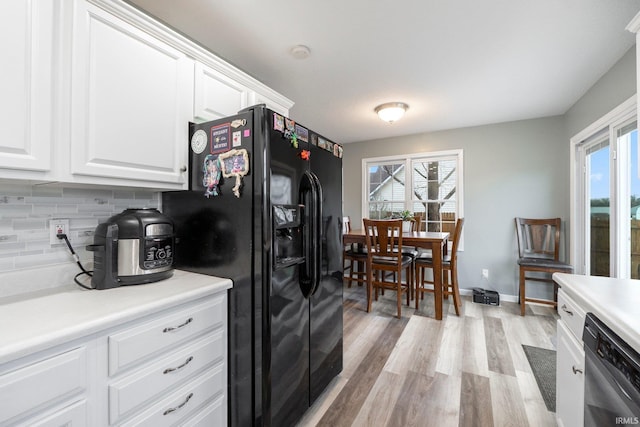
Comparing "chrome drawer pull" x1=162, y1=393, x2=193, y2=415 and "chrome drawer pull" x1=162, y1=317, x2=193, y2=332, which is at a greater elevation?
"chrome drawer pull" x1=162, y1=317, x2=193, y2=332

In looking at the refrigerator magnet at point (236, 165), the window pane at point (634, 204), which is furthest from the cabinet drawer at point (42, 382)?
the window pane at point (634, 204)

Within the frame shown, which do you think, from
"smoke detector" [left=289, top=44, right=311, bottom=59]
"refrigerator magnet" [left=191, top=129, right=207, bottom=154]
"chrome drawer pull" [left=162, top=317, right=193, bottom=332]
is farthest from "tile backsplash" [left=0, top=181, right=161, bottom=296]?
"smoke detector" [left=289, top=44, right=311, bottom=59]

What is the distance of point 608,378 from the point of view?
2.78 ft

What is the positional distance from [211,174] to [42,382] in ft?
3.17

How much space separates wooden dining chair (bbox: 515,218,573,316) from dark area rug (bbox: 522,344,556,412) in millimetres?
917

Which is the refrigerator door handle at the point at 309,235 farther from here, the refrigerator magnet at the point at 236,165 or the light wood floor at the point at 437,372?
the light wood floor at the point at 437,372

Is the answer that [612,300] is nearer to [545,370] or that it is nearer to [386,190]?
[545,370]

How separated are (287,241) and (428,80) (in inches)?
83.8

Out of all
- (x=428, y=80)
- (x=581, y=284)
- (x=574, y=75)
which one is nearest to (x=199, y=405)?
(x=581, y=284)

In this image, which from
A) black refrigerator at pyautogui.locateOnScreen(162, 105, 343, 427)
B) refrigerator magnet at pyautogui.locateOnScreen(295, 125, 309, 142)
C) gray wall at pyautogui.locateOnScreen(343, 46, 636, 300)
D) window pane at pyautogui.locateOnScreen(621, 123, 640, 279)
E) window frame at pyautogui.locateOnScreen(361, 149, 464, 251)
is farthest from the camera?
window frame at pyautogui.locateOnScreen(361, 149, 464, 251)

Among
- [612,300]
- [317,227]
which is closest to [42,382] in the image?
[317,227]

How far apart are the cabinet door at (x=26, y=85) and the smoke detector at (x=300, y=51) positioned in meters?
1.38

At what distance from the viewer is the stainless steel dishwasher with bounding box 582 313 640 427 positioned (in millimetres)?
720

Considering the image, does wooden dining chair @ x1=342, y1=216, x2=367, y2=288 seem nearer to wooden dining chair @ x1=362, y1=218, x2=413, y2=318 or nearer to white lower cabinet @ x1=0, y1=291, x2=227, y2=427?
wooden dining chair @ x1=362, y1=218, x2=413, y2=318
